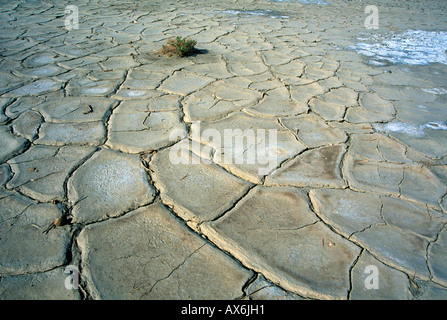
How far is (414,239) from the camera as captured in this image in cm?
149

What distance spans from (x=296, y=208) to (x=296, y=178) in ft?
0.88

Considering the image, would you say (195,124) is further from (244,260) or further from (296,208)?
(244,260)

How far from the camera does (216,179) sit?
1827 millimetres

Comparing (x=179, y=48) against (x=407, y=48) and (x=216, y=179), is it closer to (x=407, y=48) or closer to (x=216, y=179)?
(x=216, y=179)

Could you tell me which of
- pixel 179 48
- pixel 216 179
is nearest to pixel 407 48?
pixel 179 48

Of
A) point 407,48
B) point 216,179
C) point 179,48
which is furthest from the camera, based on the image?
point 407,48

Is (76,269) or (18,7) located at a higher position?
(18,7)

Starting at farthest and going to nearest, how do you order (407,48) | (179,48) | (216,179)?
(407,48) → (179,48) → (216,179)

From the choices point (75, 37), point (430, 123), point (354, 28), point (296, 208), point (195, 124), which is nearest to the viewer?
point (296, 208)

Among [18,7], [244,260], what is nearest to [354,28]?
[244,260]

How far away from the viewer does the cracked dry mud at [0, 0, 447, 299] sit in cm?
130

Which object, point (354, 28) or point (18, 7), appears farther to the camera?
point (18, 7)

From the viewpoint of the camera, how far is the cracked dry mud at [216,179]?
1.30 m

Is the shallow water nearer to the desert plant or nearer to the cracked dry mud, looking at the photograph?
the cracked dry mud
